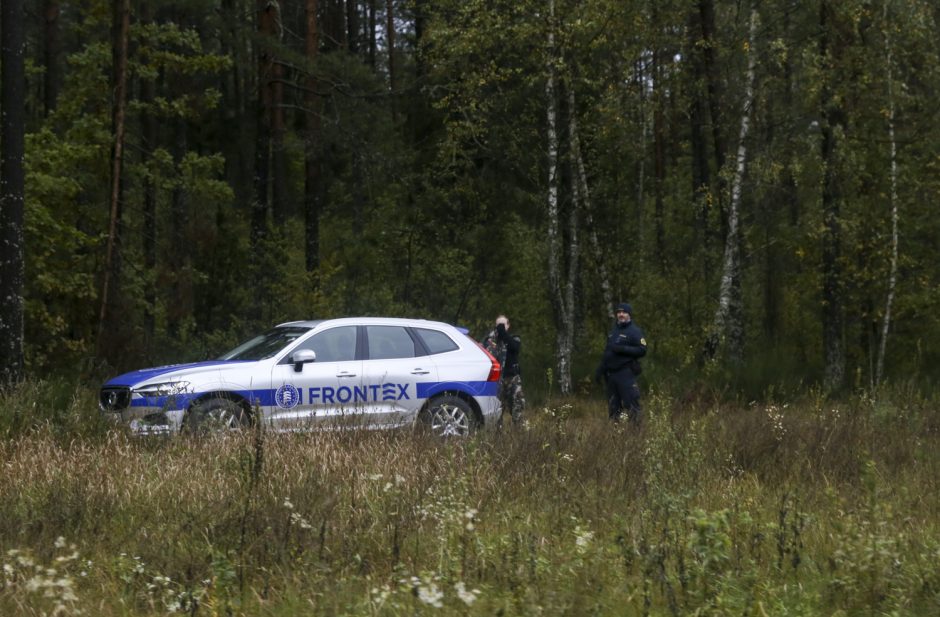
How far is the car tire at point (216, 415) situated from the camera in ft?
36.5

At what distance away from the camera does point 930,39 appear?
76.3 ft

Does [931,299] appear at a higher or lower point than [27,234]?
lower

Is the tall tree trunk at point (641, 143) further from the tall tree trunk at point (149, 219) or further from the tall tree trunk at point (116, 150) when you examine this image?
the tall tree trunk at point (116, 150)

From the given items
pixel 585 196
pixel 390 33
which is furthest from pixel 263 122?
pixel 390 33

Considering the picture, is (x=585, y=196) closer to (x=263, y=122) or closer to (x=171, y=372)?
(x=263, y=122)

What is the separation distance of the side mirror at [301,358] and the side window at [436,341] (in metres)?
1.50

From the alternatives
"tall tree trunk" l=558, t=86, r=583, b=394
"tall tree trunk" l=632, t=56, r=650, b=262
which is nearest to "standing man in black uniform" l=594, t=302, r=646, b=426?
"tall tree trunk" l=558, t=86, r=583, b=394

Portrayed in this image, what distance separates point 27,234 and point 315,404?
11019 millimetres

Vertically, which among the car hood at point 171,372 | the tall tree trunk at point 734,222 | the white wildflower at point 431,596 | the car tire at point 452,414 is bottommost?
the white wildflower at point 431,596

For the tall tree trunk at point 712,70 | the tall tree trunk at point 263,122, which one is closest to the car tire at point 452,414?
the tall tree trunk at point 712,70

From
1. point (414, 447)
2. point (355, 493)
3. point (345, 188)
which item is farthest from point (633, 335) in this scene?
point (345, 188)

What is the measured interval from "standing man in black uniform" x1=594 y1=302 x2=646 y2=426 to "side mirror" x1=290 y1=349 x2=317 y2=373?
377 centimetres

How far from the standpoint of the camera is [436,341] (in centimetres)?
1395

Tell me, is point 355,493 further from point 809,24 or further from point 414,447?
point 809,24
